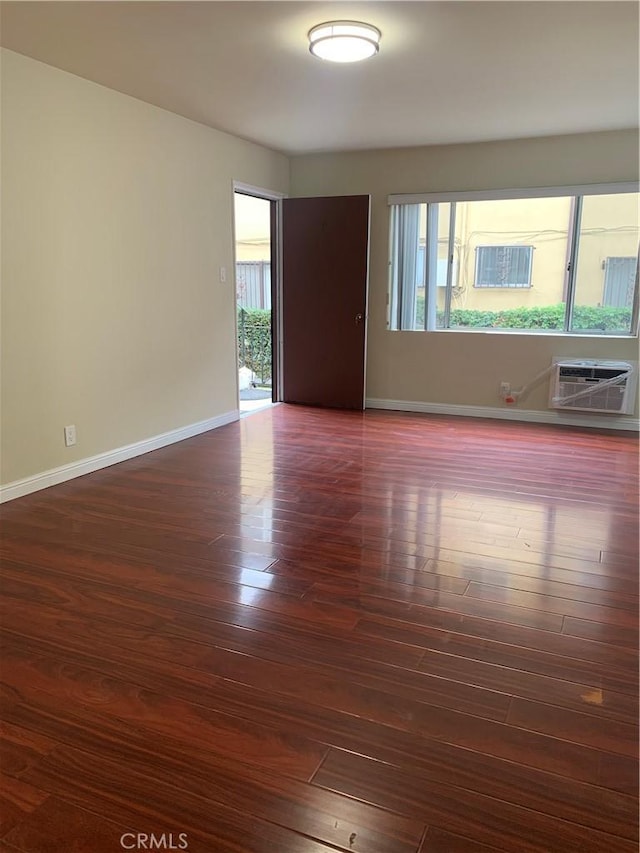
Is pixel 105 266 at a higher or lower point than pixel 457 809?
higher

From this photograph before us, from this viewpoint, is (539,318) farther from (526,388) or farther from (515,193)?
(515,193)

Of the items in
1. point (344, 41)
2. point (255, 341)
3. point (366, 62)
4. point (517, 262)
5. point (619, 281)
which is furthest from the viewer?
point (255, 341)

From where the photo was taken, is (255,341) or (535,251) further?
(255,341)

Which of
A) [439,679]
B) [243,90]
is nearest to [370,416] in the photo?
[243,90]

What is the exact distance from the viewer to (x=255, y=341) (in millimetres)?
8023

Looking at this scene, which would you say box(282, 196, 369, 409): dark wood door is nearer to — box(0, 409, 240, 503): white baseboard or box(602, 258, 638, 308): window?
box(0, 409, 240, 503): white baseboard

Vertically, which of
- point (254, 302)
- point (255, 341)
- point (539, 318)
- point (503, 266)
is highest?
point (503, 266)

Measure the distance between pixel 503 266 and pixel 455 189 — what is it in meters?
0.87

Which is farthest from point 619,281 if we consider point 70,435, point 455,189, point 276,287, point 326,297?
point 70,435

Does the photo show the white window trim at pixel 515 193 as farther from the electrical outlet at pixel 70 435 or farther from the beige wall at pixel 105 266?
the electrical outlet at pixel 70 435

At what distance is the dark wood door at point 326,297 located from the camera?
19.4ft

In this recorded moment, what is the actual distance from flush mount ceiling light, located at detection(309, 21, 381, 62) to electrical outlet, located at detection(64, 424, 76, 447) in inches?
100.0

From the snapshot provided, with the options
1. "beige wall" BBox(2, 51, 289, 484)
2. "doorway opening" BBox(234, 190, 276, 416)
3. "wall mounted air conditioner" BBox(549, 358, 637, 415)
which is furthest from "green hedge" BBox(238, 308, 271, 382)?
"wall mounted air conditioner" BBox(549, 358, 637, 415)

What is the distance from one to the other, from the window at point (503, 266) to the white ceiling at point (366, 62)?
1181 mm
